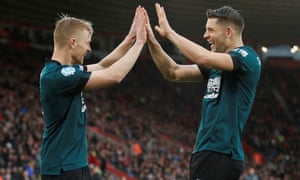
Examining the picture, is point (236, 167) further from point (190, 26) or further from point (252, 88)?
point (190, 26)

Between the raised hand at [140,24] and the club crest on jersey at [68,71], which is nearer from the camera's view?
Answer: the club crest on jersey at [68,71]

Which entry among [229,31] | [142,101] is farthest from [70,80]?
[142,101]

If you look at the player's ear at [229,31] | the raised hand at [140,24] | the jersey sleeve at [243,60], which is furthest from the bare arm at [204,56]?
the raised hand at [140,24]

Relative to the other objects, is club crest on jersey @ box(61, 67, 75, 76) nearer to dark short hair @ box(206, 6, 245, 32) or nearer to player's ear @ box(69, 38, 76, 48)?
player's ear @ box(69, 38, 76, 48)

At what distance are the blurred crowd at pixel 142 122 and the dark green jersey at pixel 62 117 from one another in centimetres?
817

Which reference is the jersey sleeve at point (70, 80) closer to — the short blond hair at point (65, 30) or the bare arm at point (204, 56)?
the short blond hair at point (65, 30)

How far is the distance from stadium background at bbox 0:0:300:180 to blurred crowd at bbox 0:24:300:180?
45 millimetres

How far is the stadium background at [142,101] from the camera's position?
1589 cm

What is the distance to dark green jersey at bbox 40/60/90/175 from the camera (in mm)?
3547

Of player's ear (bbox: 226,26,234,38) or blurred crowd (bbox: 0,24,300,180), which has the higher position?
player's ear (bbox: 226,26,234,38)

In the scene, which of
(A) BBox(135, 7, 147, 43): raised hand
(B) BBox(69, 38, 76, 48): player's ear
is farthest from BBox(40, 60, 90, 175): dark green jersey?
(A) BBox(135, 7, 147, 43): raised hand

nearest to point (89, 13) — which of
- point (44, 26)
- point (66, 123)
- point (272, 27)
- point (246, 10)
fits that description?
point (44, 26)

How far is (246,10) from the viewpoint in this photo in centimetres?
1959

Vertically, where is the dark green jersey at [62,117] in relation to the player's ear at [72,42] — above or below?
below
